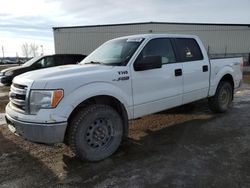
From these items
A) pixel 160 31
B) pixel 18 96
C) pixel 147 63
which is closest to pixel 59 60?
pixel 147 63

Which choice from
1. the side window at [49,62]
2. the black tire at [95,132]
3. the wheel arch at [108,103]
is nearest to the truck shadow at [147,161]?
the black tire at [95,132]

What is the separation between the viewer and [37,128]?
13.4 feet

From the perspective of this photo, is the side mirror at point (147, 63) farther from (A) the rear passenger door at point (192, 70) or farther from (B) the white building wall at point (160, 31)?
(B) the white building wall at point (160, 31)

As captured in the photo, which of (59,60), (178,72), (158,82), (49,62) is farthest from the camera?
(59,60)

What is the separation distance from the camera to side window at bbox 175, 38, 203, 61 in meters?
6.17

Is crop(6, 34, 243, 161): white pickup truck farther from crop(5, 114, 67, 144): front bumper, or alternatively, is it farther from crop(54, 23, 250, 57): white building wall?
crop(54, 23, 250, 57): white building wall

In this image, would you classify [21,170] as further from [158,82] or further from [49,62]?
[49,62]

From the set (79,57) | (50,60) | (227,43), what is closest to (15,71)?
(50,60)

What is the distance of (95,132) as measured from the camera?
4.60 m

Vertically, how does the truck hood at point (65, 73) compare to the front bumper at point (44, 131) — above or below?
above

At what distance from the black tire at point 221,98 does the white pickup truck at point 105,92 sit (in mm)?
932

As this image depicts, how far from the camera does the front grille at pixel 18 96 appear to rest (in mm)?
4281

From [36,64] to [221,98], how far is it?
932cm

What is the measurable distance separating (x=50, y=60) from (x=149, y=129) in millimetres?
9400
